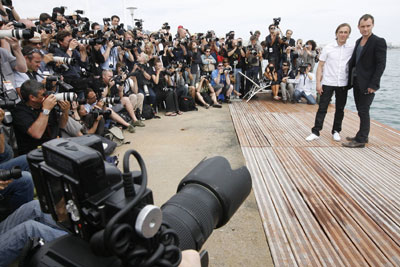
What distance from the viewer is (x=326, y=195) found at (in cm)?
265

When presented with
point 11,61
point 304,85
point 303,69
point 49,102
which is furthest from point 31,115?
point 303,69

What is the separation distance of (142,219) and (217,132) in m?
4.16

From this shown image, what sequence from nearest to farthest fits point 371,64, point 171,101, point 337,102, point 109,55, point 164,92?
point 371,64
point 337,102
point 109,55
point 171,101
point 164,92

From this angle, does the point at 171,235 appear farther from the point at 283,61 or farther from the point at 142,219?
the point at 283,61

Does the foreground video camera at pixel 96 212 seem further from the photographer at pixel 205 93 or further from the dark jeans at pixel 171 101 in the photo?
the photographer at pixel 205 93

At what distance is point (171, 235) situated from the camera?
0.86 m

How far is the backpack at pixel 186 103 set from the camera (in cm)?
660

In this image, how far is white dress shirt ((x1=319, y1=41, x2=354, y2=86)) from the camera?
13.0 feet

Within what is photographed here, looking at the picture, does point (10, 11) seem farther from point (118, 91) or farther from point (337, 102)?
point (337, 102)

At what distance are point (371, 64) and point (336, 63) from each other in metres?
0.46

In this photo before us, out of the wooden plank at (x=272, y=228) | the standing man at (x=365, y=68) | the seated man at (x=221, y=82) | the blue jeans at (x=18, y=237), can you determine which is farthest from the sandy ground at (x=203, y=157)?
the standing man at (x=365, y=68)

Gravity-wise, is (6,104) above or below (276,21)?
below

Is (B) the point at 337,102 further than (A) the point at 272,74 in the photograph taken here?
No

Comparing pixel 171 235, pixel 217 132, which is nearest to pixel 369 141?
pixel 217 132
